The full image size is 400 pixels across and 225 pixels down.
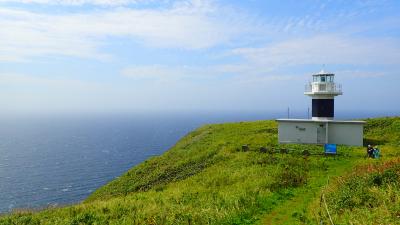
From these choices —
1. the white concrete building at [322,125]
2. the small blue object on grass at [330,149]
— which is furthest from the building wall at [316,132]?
the small blue object on grass at [330,149]

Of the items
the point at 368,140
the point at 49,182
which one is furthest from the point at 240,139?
the point at 49,182

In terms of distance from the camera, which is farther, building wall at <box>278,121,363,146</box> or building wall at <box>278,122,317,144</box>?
building wall at <box>278,122,317,144</box>

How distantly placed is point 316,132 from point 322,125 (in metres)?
1.06

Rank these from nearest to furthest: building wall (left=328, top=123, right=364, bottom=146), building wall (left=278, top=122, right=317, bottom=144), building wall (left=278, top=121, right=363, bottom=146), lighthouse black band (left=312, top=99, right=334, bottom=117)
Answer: building wall (left=328, top=123, right=364, bottom=146) → building wall (left=278, top=121, right=363, bottom=146) → building wall (left=278, top=122, right=317, bottom=144) → lighthouse black band (left=312, top=99, right=334, bottom=117)

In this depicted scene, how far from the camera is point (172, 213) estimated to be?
62.0ft

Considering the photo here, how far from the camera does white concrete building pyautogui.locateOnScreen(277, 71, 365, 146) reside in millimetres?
41562

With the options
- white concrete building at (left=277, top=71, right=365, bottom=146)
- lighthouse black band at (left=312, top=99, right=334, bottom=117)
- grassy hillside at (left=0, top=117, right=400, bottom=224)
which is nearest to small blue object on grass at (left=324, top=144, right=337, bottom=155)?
grassy hillside at (left=0, top=117, right=400, bottom=224)

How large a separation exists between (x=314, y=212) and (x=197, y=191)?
33.3 feet

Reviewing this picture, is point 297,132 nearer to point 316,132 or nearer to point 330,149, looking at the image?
point 316,132

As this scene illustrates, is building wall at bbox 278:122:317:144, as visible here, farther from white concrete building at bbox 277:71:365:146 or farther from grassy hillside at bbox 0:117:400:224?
grassy hillside at bbox 0:117:400:224

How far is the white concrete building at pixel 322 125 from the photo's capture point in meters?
41.6

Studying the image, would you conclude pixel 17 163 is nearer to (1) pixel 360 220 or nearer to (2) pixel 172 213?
(2) pixel 172 213

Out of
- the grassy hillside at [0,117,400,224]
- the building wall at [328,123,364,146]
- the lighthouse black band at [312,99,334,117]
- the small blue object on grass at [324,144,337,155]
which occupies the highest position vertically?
the lighthouse black band at [312,99,334,117]

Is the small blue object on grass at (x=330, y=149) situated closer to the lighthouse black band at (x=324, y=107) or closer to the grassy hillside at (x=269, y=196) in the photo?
the grassy hillside at (x=269, y=196)
